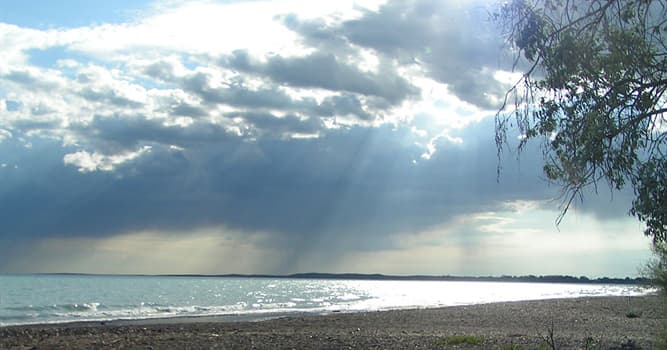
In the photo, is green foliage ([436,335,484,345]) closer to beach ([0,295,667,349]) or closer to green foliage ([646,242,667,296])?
beach ([0,295,667,349])

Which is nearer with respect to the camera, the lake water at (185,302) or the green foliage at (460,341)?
the green foliage at (460,341)

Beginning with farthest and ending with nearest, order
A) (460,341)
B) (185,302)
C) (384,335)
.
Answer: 1. (185,302)
2. (384,335)
3. (460,341)

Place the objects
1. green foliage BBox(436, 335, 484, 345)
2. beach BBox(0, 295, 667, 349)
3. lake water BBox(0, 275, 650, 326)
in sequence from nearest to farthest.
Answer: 1. green foliage BBox(436, 335, 484, 345)
2. beach BBox(0, 295, 667, 349)
3. lake water BBox(0, 275, 650, 326)

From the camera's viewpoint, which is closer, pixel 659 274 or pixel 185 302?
pixel 659 274

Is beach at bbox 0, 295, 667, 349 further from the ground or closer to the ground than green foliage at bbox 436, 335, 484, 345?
closer to the ground

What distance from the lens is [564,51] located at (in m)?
10.6

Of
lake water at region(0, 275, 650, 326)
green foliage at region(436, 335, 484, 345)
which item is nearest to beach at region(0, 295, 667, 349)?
green foliage at region(436, 335, 484, 345)

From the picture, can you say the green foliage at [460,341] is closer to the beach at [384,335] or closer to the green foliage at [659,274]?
the beach at [384,335]

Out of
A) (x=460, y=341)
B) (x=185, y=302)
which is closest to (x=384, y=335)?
(x=460, y=341)

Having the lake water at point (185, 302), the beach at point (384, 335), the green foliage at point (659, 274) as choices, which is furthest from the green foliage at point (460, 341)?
the lake water at point (185, 302)

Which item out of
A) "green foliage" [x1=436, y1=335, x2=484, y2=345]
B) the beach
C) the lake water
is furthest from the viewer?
the lake water

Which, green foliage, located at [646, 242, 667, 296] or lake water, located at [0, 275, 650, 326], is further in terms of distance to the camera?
lake water, located at [0, 275, 650, 326]

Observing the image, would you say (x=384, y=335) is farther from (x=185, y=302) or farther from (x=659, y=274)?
(x=185, y=302)

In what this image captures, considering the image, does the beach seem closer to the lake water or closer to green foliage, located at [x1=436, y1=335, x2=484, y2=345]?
green foliage, located at [x1=436, y1=335, x2=484, y2=345]
